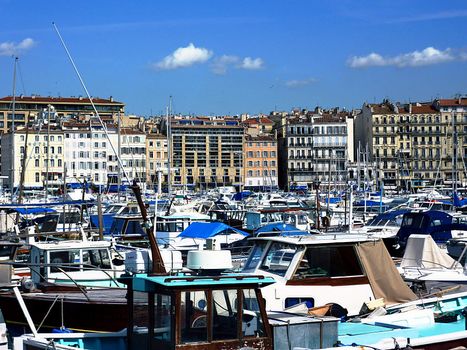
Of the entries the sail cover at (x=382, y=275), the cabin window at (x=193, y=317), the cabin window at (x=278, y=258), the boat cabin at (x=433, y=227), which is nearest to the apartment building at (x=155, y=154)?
the boat cabin at (x=433, y=227)

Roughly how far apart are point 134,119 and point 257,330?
435 feet

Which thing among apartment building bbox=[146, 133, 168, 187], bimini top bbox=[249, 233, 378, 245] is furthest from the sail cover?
apartment building bbox=[146, 133, 168, 187]

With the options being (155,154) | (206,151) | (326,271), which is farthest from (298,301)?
(206,151)

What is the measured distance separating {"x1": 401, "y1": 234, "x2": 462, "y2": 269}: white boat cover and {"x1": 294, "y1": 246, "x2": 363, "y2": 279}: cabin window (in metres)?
5.30

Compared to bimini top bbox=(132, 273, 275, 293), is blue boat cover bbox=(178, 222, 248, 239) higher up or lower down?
lower down

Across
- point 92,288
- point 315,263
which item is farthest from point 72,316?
point 315,263

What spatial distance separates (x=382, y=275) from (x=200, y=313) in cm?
539

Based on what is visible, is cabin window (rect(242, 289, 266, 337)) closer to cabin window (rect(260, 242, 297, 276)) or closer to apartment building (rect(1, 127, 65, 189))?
cabin window (rect(260, 242, 297, 276))

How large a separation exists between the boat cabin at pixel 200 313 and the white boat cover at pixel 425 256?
1005 cm

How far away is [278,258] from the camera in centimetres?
1581

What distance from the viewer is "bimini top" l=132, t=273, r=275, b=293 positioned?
10773 mm

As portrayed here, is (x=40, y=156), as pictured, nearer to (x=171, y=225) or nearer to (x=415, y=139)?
(x=415, y=139)

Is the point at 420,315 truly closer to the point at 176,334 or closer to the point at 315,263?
the point at 315,263

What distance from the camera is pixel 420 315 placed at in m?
14.0
